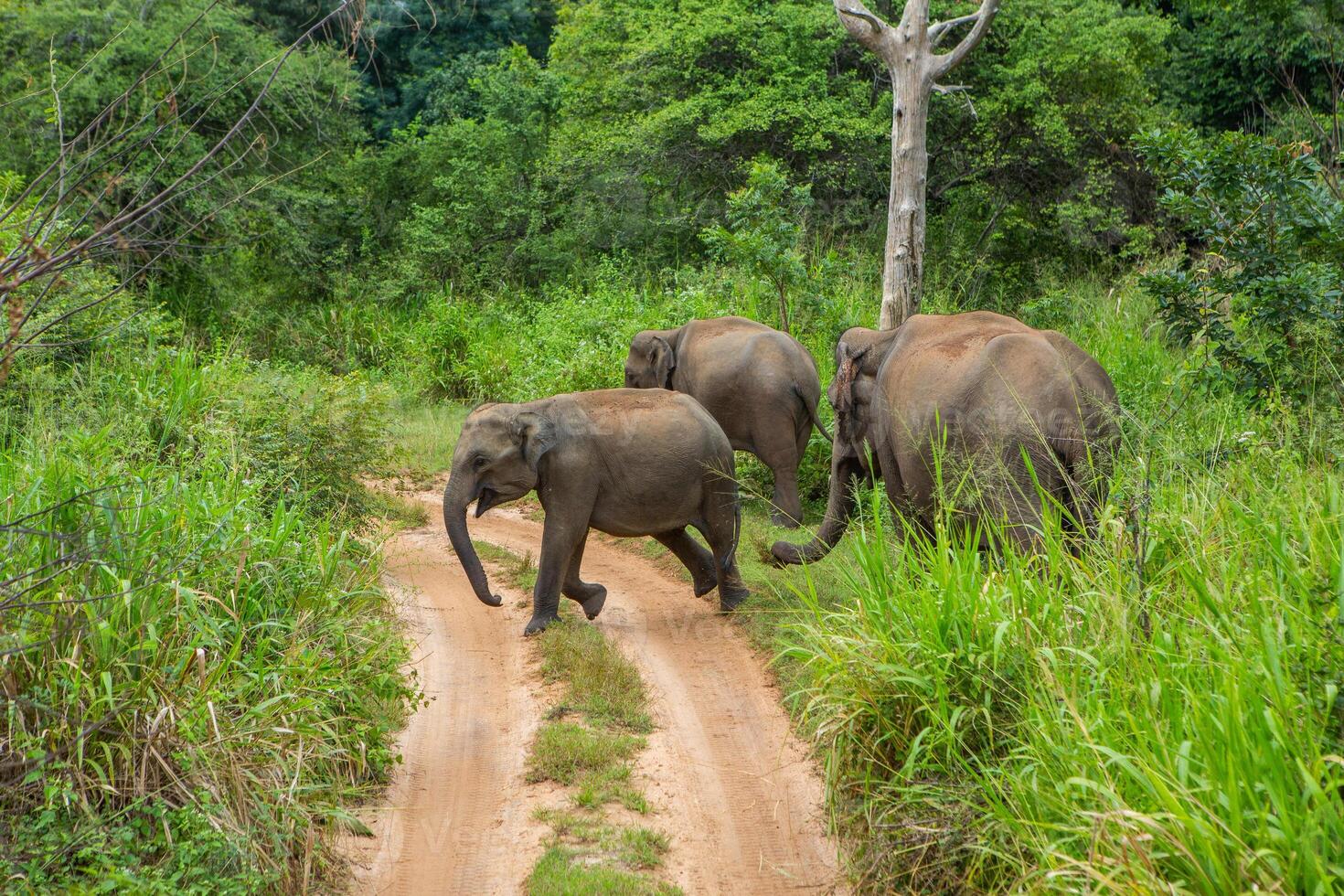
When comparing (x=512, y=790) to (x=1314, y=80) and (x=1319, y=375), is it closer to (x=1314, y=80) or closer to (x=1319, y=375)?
(x=1319, y=375)

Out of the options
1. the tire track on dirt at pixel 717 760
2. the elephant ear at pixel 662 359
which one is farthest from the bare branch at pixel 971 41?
the tire track on dirt at pixel 717 760

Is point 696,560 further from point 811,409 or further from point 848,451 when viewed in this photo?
point 811,409

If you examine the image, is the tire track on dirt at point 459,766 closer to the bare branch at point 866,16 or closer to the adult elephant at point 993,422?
the adult elephant at point 993,422

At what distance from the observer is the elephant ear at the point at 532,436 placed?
8.20 m

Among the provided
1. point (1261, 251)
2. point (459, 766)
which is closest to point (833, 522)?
point (459, 766)

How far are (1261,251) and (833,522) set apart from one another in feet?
10.7

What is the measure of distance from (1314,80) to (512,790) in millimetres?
17852

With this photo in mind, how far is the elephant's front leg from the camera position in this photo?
8250 mm

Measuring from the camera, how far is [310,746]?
18.1 feet

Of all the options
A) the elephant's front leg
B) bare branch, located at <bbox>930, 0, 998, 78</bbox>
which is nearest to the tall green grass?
the elephant's front leg

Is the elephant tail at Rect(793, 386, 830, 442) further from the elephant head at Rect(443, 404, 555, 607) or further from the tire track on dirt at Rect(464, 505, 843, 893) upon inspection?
the elephant head at Rect(443, 404, 555, 607)

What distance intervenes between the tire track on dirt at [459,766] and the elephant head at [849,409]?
2.02m

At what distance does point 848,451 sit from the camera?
342 inches

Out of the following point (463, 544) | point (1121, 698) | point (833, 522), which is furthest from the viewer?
point (833, 522)
